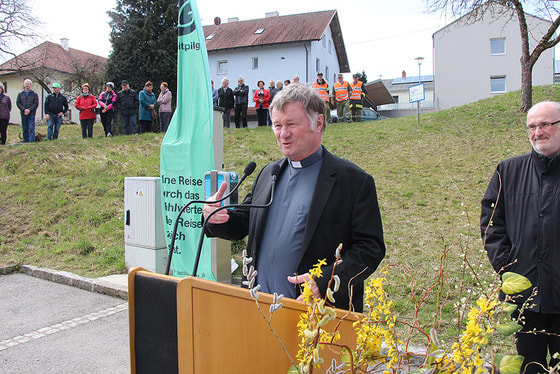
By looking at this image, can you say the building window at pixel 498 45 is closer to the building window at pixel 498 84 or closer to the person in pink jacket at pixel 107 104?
the building window at pixel 498 84

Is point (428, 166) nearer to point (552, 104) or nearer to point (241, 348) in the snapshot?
point (552, 104)

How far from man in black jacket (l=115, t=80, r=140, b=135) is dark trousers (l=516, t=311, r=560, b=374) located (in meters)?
14.4

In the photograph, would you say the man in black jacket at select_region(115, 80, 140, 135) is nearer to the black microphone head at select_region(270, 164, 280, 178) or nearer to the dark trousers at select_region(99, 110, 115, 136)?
the dark trousers at select_region(99, 110, 115, 136)

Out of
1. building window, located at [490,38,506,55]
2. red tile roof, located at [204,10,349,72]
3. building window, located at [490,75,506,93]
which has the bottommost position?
building window, located at [490,75,506,93]

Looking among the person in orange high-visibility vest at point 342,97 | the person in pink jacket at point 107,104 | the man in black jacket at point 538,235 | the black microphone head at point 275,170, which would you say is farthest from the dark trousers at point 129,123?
the man in black jacket at point 538,235

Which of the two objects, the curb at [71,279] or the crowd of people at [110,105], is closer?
the curb at [71,279]

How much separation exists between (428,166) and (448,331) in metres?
7.18

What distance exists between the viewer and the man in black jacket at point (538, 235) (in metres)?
2.64

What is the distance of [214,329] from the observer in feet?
4.94

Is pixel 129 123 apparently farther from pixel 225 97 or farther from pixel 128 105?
pixel 225 97

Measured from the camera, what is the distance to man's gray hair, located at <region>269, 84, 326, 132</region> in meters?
2.33

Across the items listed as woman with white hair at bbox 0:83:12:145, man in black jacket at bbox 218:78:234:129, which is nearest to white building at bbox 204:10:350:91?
man in black jacket at bbox 218:78:234:129

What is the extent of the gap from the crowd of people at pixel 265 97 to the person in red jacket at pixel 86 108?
432 cm

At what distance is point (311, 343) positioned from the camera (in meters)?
1.19
